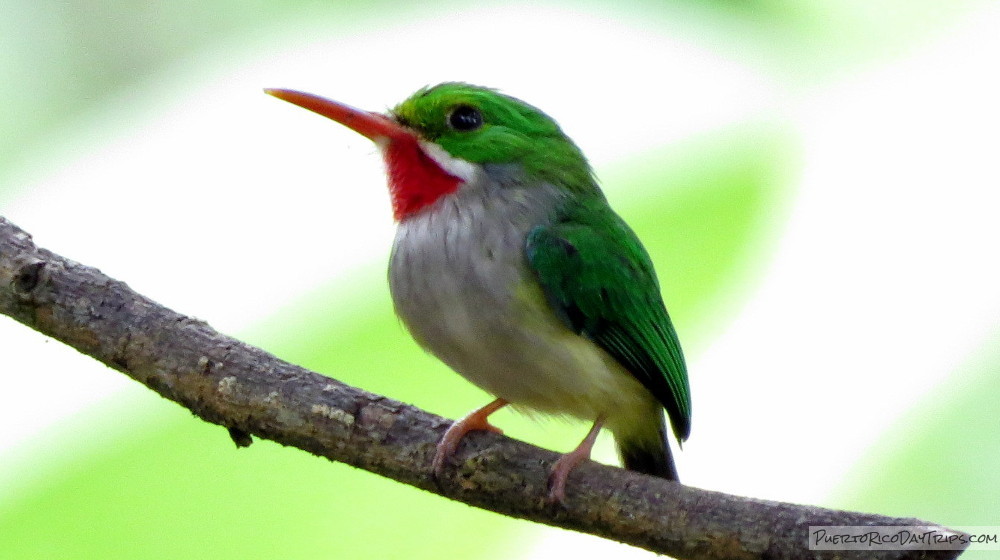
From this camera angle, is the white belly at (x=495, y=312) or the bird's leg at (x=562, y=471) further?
the white belly at (x=495, y=312)

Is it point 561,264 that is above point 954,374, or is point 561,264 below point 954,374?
above

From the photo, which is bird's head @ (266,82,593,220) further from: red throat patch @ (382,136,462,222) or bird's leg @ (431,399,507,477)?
bird's leg @ (431,399,507,477)

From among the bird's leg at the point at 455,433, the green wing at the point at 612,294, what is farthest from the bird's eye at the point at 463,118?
the bird's leg at the point at 455,433

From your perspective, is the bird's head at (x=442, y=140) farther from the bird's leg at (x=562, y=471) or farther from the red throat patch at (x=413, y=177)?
the bird's leg at (x=562, y=471)

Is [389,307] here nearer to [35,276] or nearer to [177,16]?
[35,276]

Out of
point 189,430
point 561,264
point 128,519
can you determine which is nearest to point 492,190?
point 561,264

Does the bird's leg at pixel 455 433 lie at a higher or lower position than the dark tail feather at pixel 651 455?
higher

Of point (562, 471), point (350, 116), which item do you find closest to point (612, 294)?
point (562, 471)
